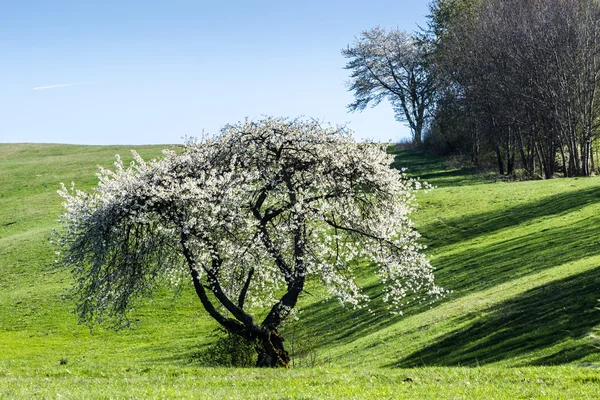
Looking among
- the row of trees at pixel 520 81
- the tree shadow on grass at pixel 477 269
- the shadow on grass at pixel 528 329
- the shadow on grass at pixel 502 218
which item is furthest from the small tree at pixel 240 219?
the row of trees at pixel 520 81

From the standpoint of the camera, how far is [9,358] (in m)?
37.1

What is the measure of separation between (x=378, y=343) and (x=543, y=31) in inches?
1973

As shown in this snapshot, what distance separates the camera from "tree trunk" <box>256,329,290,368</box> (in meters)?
25.2

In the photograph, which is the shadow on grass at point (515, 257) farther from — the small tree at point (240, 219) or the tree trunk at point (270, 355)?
the tree trunk at point (270, 355)

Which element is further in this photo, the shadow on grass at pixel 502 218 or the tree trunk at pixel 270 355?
the shadow on grass at pixel 502 218

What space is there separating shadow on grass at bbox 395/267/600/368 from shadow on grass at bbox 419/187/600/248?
76.9 feet

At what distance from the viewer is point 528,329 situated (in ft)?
82.6

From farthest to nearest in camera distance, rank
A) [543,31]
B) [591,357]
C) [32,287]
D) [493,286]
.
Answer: [543,31]
[32,287]
[493,286]
[591,357]

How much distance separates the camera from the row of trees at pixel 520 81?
68.3 m

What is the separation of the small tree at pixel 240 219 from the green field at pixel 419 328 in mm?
2500

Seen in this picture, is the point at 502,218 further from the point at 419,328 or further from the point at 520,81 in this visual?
the point at 419,328

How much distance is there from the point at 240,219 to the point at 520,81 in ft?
178

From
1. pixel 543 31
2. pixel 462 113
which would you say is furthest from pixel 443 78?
pixel 543 31

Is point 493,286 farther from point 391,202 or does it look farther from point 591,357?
point 591,357
